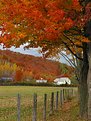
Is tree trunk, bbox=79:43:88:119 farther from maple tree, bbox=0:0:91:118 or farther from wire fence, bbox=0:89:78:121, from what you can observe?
maple tree, bbox=0:0:91:118

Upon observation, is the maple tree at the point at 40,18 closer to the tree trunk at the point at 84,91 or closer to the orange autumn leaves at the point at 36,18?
the orange autumn leaves at the point at 36,18

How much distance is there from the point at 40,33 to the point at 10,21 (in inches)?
58.5

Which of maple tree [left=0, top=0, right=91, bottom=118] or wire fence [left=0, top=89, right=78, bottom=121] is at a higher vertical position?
maple tree [left=0, top=0, right=91, bottom=118]

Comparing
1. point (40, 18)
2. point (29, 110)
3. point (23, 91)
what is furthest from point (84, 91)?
point (23, 91)

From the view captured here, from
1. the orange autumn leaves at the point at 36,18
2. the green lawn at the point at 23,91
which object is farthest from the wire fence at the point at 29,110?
the green lawn at the point at 23,91

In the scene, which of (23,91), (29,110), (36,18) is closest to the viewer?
(36,18)

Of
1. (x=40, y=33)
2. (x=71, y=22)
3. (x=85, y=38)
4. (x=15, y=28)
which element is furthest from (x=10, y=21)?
(x=85, y=38)

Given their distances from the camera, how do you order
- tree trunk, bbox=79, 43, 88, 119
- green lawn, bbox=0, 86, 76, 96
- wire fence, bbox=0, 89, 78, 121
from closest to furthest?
wire fence, bbox=0, 89, 78, 121, tree trunk, bbox=79, 43, 88, 119, green lawn, bbox=0, 86, 76, 96

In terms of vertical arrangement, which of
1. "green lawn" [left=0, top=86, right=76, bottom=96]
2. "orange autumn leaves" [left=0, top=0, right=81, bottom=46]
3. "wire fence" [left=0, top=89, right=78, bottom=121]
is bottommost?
"wire fence" [left=0, top=89, right=78, bottom=121]

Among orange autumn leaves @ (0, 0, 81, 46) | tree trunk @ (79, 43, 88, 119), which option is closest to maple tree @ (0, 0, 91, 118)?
orange autumn leaves @ (0, 0, 81, 46)

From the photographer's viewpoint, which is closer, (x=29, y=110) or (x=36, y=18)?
(x=36, y=18)

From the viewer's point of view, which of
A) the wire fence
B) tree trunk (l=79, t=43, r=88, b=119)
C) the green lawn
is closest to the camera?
the wire fence

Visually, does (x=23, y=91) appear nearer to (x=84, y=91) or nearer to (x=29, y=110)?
(x=29, y=110)

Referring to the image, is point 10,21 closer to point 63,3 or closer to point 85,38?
point 63,3
